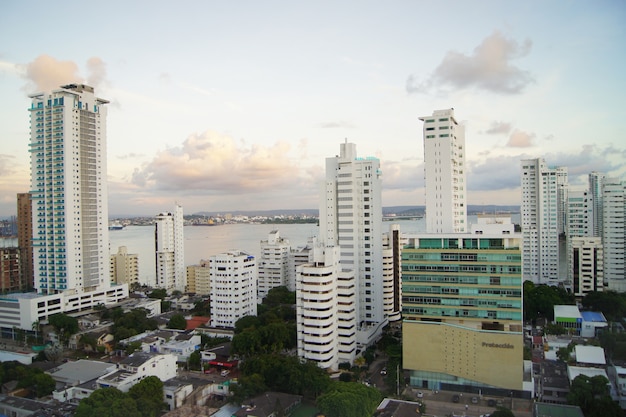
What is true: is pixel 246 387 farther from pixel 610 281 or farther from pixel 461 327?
pixel 610 281

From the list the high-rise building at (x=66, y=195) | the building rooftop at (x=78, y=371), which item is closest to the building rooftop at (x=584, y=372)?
the building rooftop at (x=78, y=371)

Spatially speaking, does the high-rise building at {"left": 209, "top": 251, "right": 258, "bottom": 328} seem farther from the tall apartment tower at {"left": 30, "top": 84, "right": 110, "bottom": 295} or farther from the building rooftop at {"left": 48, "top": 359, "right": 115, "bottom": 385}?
the tall apartment tower at {"left": 30, "top": 84, "right": 110, "bottom": 295}

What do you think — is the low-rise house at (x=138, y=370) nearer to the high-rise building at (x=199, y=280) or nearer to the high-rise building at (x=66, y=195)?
the high-rise building at (x=66, y=195)

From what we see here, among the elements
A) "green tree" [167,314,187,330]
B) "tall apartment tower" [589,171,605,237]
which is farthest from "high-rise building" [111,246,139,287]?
"tall apartment tower" [589,171,605,237]

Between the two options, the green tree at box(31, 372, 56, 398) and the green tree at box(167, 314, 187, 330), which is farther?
the green tree at box(167, 314, 187, 330)

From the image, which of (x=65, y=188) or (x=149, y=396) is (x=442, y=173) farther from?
(x=65, y=188)

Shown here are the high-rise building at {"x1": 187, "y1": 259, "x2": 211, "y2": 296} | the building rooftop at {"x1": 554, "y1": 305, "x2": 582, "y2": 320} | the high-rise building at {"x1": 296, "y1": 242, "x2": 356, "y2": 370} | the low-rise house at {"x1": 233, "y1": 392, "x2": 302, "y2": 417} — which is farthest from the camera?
the high-rise building at {"x1": 187, "y1": 259, "x2": 211, "y2": 296}

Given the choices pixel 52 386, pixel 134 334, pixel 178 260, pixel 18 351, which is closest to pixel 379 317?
pixel 134 334
